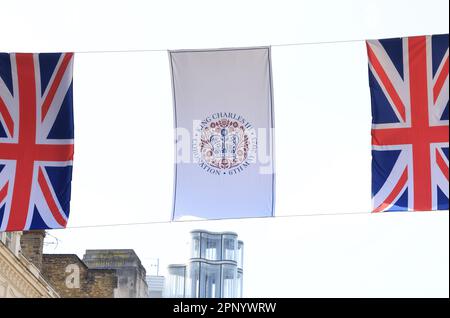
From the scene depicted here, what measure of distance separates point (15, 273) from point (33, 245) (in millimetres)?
9585

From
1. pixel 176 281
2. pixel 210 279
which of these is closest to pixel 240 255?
pixel 210 279

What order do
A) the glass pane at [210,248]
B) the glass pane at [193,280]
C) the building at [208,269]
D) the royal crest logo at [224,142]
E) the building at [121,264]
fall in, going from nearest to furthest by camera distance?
the royal crest logo at [224,142], the building at [121,264], the glass pane at [193,280], the building at [208,269], the glass pane at [210,248]

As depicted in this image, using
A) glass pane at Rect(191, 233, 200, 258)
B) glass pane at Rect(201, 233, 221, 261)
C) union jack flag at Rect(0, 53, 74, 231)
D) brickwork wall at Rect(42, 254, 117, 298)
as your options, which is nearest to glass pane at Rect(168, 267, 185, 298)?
glass pane at Rect(191, 233, 200, 258)

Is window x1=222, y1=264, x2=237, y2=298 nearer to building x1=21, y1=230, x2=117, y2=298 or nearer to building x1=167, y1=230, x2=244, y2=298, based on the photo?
building x1=167, y1=230, x2=244, y2=298

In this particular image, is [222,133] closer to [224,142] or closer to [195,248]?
[224,142]

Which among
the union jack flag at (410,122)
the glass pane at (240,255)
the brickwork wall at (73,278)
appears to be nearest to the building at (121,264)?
the brickwork wall at (73,278)

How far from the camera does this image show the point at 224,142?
21109 mm

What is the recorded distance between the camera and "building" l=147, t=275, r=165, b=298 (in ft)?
333

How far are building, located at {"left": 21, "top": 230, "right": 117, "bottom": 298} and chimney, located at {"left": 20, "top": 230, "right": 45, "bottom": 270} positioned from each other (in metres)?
4.20

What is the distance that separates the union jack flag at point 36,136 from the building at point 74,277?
3395cm

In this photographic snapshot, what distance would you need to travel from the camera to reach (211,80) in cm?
2103

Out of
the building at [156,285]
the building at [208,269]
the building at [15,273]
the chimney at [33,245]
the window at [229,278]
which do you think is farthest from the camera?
the window at [229,278]

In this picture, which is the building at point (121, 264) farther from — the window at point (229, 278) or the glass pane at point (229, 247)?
the glass pane at point (229, 247)

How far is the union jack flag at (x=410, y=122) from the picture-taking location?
20.8 meters
